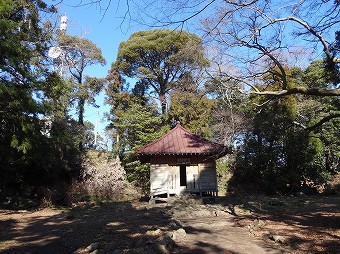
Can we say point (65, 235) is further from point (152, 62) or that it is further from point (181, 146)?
point (152, 62)

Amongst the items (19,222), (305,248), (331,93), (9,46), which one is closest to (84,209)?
(19,222)

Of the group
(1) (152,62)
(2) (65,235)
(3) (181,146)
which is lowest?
(2) (65,235)

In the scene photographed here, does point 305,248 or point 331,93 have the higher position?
point 331,93

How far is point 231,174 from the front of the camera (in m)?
27.4

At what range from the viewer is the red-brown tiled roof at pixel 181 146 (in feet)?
60.8

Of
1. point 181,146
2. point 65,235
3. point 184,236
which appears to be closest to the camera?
point 184,236

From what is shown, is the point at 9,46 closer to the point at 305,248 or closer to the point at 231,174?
the point at 305,248

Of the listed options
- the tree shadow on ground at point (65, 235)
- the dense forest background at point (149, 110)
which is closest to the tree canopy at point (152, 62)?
the dense forest background at point (149, 110)

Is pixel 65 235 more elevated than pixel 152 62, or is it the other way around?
pixel 152 62

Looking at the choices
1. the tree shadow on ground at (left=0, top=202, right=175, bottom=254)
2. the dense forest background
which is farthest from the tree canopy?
the tree shadow on ground at (left=0, top=202, right=175, bottom=254)

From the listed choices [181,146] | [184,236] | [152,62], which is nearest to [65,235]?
[184,236]

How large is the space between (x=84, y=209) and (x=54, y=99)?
5790mm

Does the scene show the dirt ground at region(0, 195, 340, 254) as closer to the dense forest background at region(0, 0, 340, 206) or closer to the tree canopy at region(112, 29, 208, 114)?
the dense forest background at region(0, 0, 340, 206)

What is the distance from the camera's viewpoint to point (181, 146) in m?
19.3
